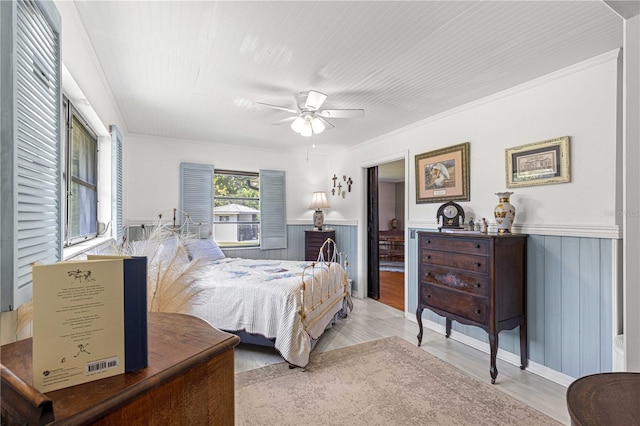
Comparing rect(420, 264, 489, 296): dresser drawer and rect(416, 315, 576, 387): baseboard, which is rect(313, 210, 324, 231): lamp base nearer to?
rect(416, 315, 576, 387): baseboard

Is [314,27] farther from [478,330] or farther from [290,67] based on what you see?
[478,330]

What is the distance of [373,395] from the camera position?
7.51ft

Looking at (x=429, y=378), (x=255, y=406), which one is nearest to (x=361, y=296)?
(x=429, y=378)

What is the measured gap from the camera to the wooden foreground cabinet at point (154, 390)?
479mm

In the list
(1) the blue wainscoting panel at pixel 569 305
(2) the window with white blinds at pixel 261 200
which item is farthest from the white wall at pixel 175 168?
(1) the blue wainscoting panel at pixel 569 305

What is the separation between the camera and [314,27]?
1940mm

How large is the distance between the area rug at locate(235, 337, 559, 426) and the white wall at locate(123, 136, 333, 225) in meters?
2.99

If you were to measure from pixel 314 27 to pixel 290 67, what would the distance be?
534mm

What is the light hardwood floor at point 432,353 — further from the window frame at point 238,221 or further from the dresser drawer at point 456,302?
the window frame at point 238,221

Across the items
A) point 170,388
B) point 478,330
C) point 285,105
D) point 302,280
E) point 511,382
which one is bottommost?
point 511,382

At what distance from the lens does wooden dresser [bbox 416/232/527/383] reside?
2.53m

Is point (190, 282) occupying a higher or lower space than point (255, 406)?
higher

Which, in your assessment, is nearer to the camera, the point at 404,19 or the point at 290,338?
the point at 404,19

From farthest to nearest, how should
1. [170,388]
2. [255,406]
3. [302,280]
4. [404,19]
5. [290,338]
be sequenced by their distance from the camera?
[302,280], [290,338], [255,406], [404,19], [170,388]
